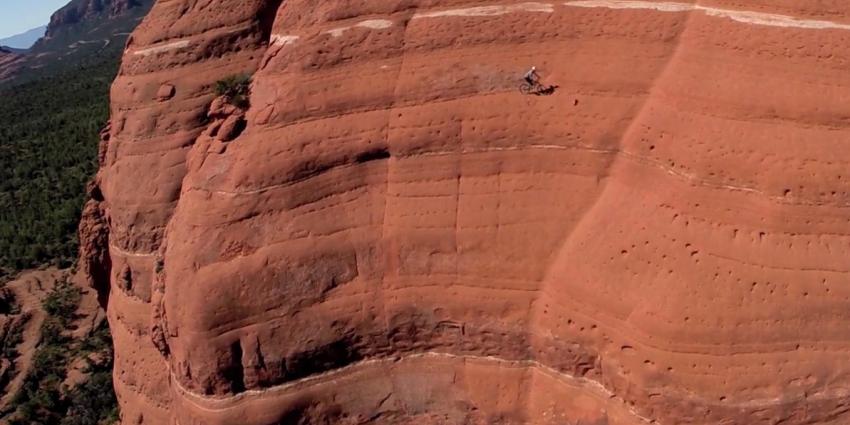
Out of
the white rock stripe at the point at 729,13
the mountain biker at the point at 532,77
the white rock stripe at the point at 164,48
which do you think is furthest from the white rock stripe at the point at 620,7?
the white rock stripe at the point at 164,48

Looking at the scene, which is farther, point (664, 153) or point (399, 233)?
point (399, 233)

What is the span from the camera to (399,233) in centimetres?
1616

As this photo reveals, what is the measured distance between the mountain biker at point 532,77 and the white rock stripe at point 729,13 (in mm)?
2066

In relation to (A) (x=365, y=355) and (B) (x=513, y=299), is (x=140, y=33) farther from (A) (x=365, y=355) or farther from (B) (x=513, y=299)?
(B) (x=513, y=299)

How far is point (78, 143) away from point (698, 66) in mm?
77718

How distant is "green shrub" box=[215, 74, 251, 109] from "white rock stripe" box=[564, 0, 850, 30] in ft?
29.5

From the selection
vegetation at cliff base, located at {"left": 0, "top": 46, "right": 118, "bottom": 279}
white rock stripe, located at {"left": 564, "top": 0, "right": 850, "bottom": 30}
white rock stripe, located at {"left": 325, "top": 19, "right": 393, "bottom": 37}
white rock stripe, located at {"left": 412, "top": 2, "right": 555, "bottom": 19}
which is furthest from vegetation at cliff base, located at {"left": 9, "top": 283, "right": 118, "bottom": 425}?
white rock stripe, located at {"left": 564, "top": 0, "right": 850, "bottom": 30}

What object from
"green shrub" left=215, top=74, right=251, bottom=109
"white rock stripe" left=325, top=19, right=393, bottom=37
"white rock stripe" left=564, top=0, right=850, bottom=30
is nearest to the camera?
"white rock stripe" left=564, top=0, right=850, bottom=30

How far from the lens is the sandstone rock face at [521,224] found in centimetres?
1338

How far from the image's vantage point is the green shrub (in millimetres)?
18469

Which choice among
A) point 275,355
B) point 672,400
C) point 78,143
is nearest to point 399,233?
point 275,355

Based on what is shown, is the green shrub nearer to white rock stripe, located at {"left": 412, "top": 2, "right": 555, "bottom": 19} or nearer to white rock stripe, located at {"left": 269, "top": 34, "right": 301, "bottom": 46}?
white rock stripe, located at {"left": 269, "top": 34, "right": 301, "bottom": 46}

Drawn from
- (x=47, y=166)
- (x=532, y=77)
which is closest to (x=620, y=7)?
(x=532, y=77)

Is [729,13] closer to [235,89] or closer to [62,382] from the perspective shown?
[235,89]
